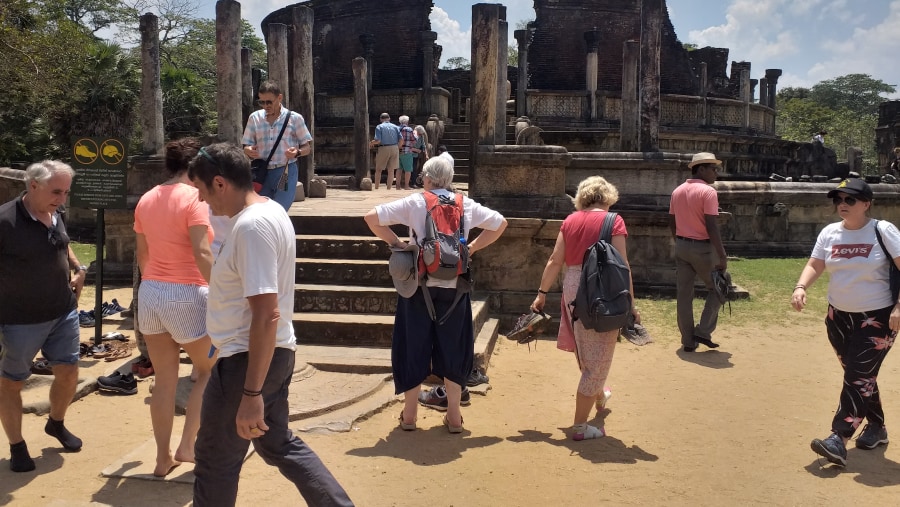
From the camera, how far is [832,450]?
4195 millimetres

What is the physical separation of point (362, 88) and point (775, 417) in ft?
40.2

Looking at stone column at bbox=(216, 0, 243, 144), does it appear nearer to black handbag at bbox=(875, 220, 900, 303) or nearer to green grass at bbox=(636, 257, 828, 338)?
green grass at bbox=(636, 257, 828, 338)

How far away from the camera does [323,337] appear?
21.1 feet

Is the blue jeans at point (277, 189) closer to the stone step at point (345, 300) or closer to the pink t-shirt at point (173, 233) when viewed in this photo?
the stone step at point (345, 300)

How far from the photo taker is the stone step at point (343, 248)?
24.7ft

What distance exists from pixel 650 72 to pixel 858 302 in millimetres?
7195

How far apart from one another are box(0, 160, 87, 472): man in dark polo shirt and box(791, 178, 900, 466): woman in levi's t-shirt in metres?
4.24

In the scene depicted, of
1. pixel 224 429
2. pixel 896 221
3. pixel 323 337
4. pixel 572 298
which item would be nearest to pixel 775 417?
pixel 572 298

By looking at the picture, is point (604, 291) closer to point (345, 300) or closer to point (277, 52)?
point (345, 300)

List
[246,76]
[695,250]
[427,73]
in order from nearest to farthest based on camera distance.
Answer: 1. [695,250]
2. [246,76]
3. [427,73]

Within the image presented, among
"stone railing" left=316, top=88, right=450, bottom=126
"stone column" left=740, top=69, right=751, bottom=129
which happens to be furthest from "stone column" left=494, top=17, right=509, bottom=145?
"stone column" left=740, top=69, right=751, bottom=129

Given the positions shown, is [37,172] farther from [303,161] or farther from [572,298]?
[303,161]

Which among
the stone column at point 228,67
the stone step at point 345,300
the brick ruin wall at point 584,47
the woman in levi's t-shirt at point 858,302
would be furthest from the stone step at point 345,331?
the brick ruin wall at point 584,47

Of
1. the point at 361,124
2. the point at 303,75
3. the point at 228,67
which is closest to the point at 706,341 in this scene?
the point at 228,67
